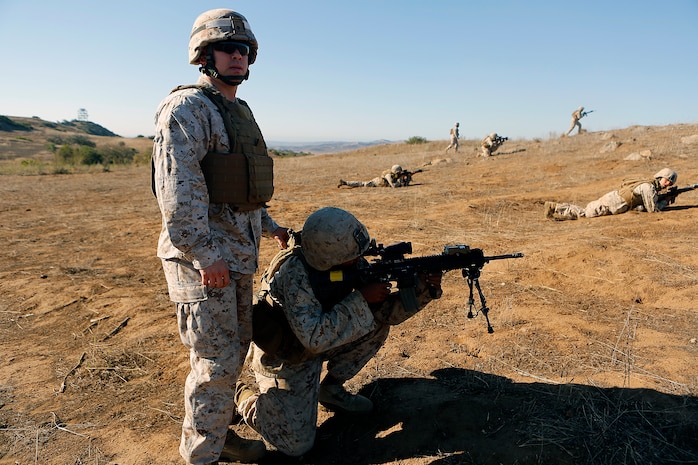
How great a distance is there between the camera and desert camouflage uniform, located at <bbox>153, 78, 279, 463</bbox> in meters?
2.22

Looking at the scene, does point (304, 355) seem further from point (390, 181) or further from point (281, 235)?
point (390, 181)

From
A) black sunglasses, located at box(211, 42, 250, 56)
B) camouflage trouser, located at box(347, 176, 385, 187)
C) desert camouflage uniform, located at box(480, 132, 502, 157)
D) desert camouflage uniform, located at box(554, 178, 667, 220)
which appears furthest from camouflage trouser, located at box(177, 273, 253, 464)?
desert camouflage uniform, located at box(480, 132, 502, 157)

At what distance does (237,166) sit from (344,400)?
1.66 meters

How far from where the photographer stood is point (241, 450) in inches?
108

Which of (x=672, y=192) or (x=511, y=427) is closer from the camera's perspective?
(x=511, y=427)

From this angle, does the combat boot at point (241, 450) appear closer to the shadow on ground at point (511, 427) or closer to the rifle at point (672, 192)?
the shadow on ground at point (511, 427)

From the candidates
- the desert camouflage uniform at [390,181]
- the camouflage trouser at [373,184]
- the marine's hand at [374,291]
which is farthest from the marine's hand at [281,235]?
the camouflage trouser at [373,184]

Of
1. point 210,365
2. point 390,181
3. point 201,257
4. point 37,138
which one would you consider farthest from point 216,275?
point 37,138

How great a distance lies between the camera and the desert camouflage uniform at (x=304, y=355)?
2650 millimetres

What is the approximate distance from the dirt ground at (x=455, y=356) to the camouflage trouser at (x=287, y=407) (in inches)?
7.1

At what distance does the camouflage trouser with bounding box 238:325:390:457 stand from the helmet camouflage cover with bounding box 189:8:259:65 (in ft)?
6.06

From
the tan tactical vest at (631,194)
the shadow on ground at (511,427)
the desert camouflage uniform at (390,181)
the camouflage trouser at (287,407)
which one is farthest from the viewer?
the desert camouflage uniform at (390,181)

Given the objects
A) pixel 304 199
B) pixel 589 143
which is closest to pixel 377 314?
pixel 304 199

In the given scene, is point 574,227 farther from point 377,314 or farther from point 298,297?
point 298,297
